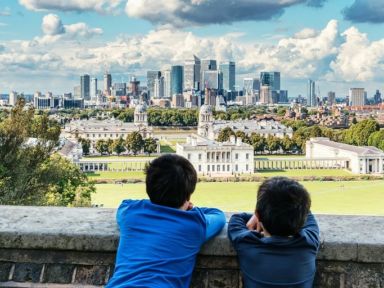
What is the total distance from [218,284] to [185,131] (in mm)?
110159

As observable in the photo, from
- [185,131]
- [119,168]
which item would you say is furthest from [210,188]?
[185,131]

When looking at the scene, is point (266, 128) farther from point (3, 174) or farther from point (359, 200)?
point (3, 174)

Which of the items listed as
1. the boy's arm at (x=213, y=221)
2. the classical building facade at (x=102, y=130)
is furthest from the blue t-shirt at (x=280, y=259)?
the classical building facade at (x=102, y=130)

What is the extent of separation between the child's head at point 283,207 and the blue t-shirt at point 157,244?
1.09ft

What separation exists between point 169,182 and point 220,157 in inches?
2351

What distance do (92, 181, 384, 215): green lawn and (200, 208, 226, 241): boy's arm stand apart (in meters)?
26.5

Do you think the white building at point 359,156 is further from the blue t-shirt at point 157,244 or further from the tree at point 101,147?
the blue t-shirt at point 157,244

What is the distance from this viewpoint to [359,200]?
37.9 meters

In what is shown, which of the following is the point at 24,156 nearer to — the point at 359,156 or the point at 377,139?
the point at 359,156

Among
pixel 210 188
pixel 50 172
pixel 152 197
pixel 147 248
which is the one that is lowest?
pixel 210 188

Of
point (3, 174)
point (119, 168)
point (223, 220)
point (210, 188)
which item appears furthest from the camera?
point (119, 168)

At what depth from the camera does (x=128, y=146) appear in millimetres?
74812

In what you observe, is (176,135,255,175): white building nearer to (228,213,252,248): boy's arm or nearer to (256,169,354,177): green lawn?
(256,169,354,177): green lawn

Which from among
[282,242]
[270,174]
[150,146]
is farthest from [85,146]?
[282,242]
